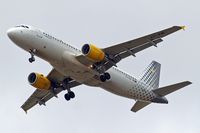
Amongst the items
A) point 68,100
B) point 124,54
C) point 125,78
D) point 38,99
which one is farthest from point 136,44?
point 38,99

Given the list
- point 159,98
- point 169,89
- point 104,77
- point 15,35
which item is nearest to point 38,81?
point 15,35

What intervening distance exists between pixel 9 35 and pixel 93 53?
27.6 feet

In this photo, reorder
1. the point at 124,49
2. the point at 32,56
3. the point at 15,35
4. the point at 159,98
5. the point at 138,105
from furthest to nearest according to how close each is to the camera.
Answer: the point at 138,105 → the point at 159,98 → the point at 124,49 → the point at 32,56 → the point at 15,35

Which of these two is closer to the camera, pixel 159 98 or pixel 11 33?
pixel 11 33

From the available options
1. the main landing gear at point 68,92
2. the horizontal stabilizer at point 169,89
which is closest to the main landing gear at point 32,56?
the main landing gear at point 68,92

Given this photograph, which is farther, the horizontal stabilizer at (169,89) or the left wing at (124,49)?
the horizontal stabilizer at (169,89)

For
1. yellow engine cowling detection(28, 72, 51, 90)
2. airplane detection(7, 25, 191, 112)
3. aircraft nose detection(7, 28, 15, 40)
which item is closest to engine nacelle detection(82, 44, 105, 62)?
airplane detection(7, 25, 191, 112)

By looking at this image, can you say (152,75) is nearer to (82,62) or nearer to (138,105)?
(138,105)

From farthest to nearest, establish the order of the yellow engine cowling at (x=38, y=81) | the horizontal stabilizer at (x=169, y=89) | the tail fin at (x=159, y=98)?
the tail fin at (x=159, y=98), the yellow engine cowling at (x=38, y=81), the horizontal stabilizer at (x=169, y=89)

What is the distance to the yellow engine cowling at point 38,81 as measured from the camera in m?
69.1

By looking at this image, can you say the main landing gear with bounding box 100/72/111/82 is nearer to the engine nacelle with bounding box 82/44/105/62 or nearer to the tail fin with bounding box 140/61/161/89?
the engine nacelle with bounding box 82/44/105/62

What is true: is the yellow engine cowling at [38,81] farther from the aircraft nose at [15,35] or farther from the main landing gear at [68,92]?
the aircraft nose at [15,35]

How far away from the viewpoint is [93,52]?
6325 cm

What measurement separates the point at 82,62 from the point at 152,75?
1524 centimetres
